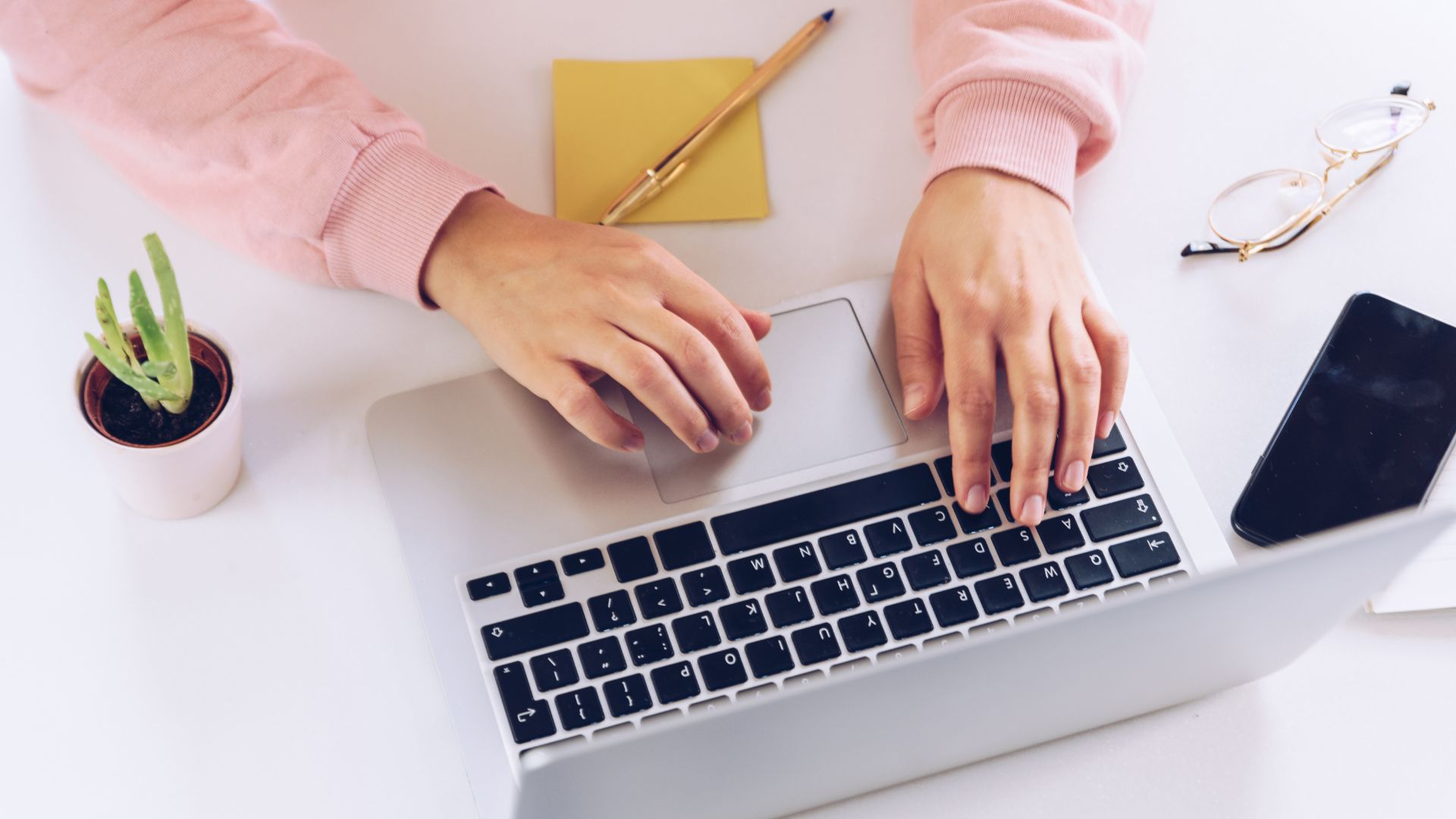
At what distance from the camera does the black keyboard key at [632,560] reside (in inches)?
20.2

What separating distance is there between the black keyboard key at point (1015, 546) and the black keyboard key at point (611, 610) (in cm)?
19

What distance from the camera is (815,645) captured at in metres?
0.50

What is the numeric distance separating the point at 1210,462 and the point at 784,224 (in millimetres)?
285

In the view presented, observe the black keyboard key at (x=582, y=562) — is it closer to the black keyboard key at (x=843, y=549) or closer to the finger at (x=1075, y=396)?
the black keyboard key at (x=843, y=549)

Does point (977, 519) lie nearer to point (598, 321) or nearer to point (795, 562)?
point (795, 562)

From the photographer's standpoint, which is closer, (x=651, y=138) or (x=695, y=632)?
(x=695, y=632)

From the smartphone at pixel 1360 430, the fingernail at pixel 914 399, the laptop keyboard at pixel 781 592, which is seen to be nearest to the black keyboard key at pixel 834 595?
the laptop keyboard at pixel 781 592

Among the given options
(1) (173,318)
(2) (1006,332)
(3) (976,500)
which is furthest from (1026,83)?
(1) (173,318)

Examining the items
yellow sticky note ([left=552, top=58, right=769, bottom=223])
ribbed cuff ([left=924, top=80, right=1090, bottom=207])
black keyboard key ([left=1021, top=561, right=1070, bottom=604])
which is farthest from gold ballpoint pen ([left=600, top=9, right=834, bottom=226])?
black keyboard key ([left=1021, top=561, right=1070, bottom=604])

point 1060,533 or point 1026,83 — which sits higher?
point 1026,83

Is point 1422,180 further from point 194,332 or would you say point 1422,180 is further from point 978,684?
point 194,332

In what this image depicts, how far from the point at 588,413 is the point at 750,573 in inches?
4.7

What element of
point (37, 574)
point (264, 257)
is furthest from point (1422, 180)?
point (37, 574)

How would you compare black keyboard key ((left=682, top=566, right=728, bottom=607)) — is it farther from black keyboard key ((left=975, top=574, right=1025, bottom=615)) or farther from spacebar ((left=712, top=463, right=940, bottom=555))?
black keyboard key ((left=975, top=574, right=1025, bottom=615))
